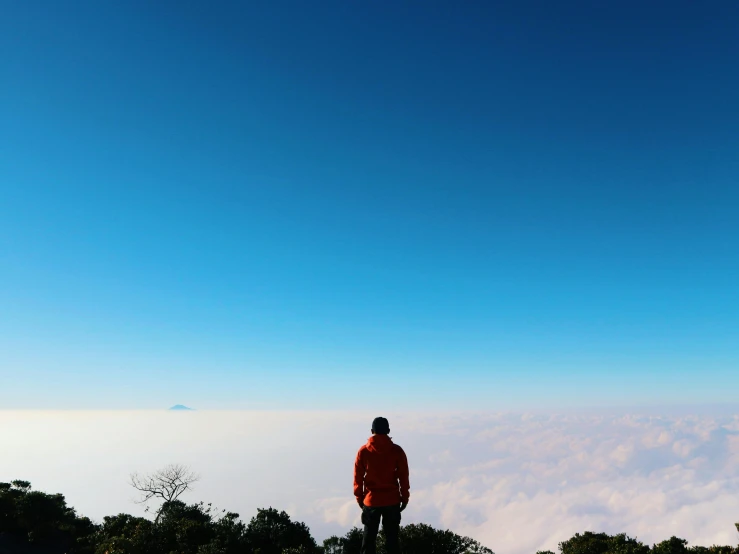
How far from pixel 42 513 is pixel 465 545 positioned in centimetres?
2818

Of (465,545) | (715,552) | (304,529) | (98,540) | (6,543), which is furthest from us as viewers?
(6,543)

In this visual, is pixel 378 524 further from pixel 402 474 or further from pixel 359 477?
pixel 402 474

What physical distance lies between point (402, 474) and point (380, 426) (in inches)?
55.4

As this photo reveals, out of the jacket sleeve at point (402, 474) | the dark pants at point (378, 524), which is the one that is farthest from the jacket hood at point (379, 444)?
the dark pants at point (378, 524)

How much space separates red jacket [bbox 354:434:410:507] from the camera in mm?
10117

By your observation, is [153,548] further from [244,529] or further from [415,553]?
[415,553]

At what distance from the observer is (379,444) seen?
10219mm

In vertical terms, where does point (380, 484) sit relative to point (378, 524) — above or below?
above

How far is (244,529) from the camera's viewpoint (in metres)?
19.2

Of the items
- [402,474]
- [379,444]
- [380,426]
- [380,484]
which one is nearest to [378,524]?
[380,484]

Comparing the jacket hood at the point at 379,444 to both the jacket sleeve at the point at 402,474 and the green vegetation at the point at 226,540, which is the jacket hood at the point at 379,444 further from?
the green vegetation at the point at 226,540

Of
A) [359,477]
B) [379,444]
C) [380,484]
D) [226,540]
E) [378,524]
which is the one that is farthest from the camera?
[226,540]

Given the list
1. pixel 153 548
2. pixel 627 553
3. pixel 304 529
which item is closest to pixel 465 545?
pixel 627 553

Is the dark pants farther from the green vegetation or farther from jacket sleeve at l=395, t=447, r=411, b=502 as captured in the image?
the green vegetation
